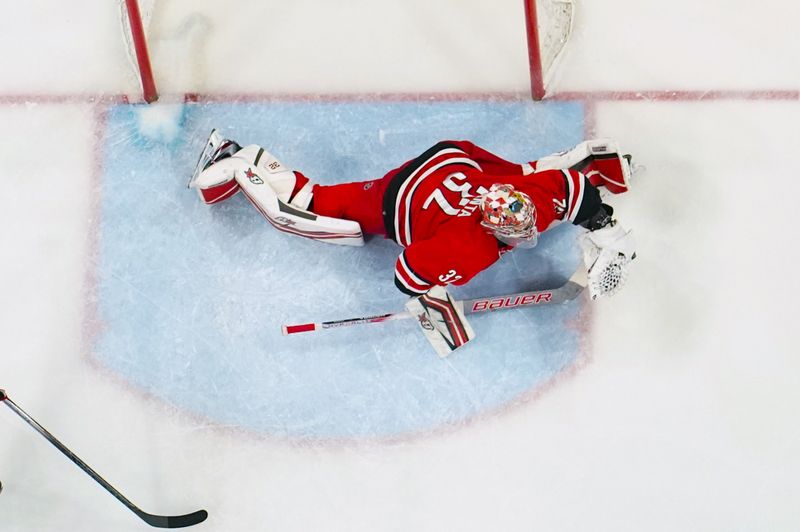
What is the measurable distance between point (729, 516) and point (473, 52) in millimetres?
2249

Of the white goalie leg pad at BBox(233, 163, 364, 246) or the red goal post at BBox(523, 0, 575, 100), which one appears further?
the red goal post at BBox(523, 0, 575, 100)

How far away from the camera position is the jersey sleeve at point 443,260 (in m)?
3.92

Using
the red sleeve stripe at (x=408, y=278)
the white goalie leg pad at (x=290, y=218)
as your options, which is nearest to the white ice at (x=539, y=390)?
the white goalie leg pad at (x=290, y=218)

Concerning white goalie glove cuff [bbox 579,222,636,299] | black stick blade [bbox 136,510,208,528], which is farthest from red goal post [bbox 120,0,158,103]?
white goalie glove cuff [bbox 579,222,636,299]

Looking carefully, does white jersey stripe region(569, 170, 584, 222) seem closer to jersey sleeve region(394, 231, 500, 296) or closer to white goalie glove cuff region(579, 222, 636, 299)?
white goalie glove cuff region(579, 222, 636, 299)

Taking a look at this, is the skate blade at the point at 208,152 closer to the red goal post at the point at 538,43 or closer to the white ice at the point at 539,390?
the white ice at the point at 539,390

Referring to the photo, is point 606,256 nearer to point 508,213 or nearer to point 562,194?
point 562,194

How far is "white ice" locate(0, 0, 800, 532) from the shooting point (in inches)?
165

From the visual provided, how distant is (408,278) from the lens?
396 cm

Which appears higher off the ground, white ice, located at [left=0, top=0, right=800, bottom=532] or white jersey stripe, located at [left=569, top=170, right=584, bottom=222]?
white jersey stripe, located at [left=569, top=170, right=584, bottom=222]

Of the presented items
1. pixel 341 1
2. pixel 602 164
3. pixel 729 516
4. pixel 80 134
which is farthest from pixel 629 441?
pixel 80 134

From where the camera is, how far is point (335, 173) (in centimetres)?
457

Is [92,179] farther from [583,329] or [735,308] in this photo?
[735,308]

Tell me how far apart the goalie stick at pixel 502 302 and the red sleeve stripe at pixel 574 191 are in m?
0.38
